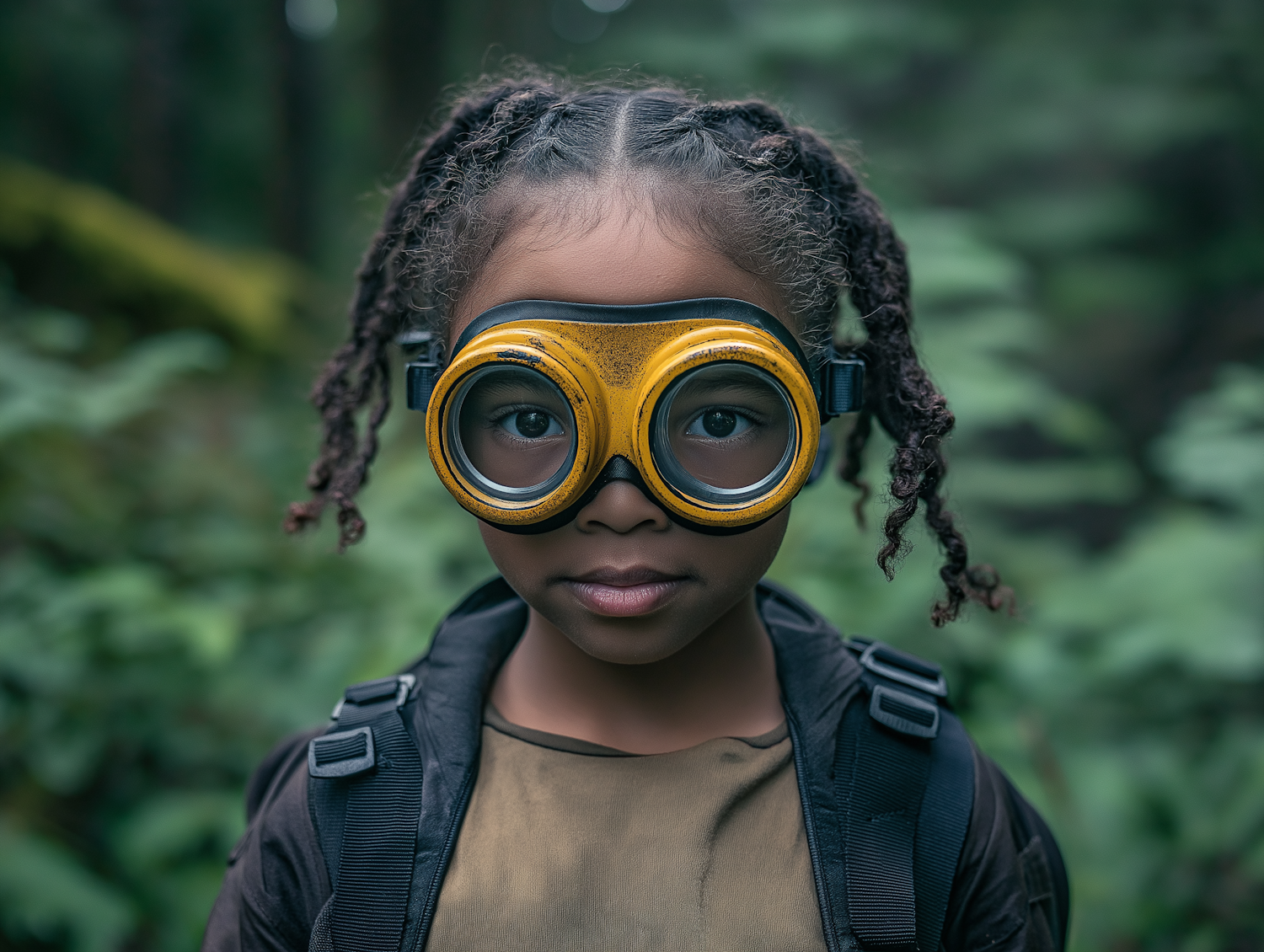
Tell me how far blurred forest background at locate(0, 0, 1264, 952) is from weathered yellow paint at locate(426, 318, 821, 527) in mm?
1009

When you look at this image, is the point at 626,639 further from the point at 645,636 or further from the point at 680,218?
the point at 680,218

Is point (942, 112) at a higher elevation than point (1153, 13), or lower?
lower

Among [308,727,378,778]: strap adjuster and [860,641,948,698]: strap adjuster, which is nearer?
[308,727,378,778]: strap adjuster

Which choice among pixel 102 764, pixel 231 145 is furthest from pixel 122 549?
pixel 231 145

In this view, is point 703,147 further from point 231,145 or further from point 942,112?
point 231,145

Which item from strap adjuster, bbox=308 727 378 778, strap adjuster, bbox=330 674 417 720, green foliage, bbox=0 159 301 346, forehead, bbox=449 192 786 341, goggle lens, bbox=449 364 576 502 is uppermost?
green foliage, bbox=0 159 301 346

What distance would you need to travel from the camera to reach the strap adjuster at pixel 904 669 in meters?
1.52

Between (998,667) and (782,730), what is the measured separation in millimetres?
1534

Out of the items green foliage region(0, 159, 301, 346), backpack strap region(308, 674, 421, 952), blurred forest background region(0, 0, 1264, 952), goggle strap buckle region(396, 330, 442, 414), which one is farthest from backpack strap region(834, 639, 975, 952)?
green foliage region(0, 159, 301, 346)

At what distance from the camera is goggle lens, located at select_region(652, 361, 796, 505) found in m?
1.24

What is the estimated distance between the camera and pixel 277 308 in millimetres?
5672

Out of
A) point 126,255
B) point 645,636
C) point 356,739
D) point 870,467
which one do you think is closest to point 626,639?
point 645,636

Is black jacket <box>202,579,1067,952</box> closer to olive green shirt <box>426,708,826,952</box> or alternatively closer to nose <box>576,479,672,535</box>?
olive green shirt <box>426,708,826,952</box>

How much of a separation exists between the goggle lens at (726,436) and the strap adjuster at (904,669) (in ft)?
1.42
